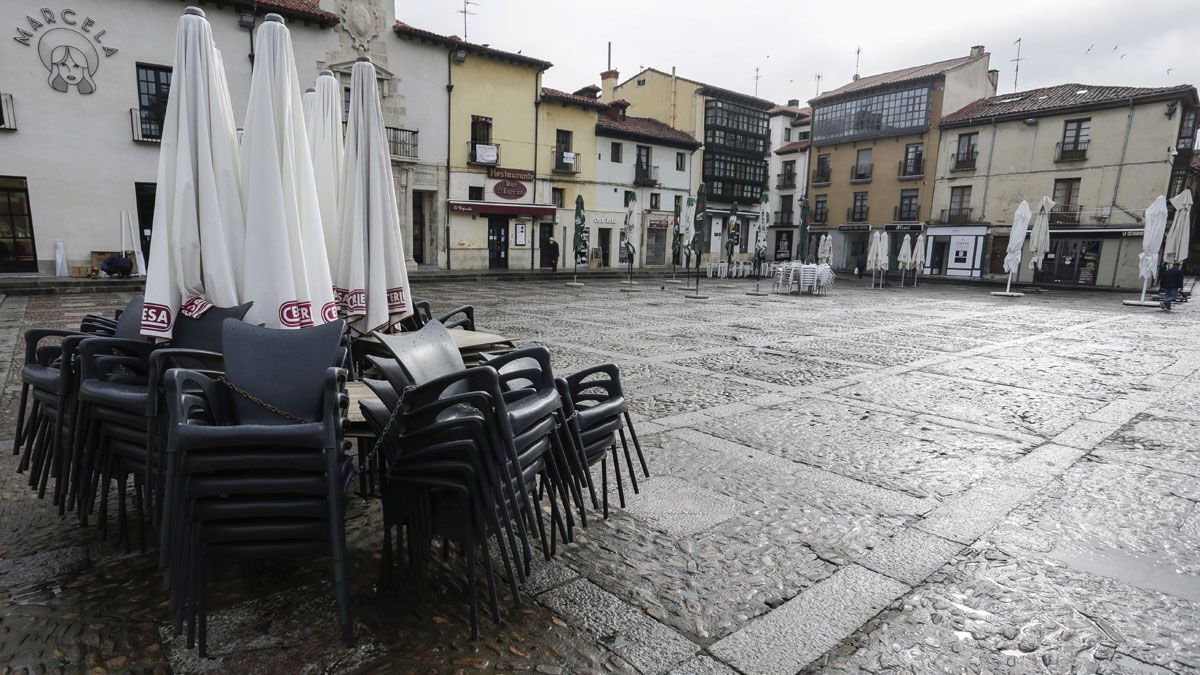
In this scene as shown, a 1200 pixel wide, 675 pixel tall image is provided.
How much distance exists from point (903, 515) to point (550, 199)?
93.9 feet

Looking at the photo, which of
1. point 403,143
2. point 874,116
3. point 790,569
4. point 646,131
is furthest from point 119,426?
point 874,116

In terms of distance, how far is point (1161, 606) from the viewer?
103 inches

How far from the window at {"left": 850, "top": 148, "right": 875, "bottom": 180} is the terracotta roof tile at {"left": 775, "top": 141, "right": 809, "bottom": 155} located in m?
5.63

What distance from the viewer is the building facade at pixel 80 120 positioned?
17.4 m

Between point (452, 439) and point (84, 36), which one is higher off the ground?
point (84, 36)

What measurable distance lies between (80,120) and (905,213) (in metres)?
39.8

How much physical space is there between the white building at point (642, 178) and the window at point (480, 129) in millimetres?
6739

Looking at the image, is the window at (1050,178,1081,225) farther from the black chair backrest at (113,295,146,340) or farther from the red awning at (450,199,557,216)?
the black chair backrest at (113,295,146,340)

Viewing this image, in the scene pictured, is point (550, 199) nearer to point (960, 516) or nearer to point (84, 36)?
point (84, 36)

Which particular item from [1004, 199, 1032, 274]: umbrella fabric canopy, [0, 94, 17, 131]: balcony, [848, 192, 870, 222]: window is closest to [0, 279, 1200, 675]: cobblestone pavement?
[0, 94, 17, 131]: balcony

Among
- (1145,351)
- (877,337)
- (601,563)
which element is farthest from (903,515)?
(1145,351)

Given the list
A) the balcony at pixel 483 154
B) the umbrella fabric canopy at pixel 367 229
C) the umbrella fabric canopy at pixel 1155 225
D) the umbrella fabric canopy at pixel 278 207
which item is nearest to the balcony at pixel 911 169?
the umbrella fabric canopy at pixel 1155 225

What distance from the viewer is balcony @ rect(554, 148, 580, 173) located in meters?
30.8

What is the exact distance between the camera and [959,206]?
3531 centimetres
